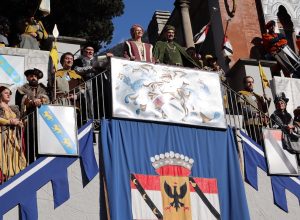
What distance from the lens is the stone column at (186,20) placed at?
18344mm

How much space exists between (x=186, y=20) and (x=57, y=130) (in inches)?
375

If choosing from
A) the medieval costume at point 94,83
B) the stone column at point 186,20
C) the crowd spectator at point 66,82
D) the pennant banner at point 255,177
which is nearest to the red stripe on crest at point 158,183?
the pennant banner at point 255,177

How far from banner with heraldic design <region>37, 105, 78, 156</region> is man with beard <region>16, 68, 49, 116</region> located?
183 millimetres

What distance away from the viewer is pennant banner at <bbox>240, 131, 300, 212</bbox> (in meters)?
11.3

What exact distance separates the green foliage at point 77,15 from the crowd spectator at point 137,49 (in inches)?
325

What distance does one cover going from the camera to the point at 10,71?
481 inches

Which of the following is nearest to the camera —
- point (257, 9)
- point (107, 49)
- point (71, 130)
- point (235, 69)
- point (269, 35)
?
point (71, 130)

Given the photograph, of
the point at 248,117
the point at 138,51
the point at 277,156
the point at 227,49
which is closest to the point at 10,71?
the point at 138,51

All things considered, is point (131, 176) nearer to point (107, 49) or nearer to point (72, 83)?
point (72, 83)

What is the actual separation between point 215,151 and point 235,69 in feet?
13.8

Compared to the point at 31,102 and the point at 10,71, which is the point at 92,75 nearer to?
the point at 31,102

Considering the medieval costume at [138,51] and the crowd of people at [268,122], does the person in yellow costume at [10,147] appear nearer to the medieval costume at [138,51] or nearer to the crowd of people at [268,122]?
the medieval costume at [138,51]

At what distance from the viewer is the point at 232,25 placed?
57.0 feet

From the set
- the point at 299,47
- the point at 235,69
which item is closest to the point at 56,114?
the point at 235,69
